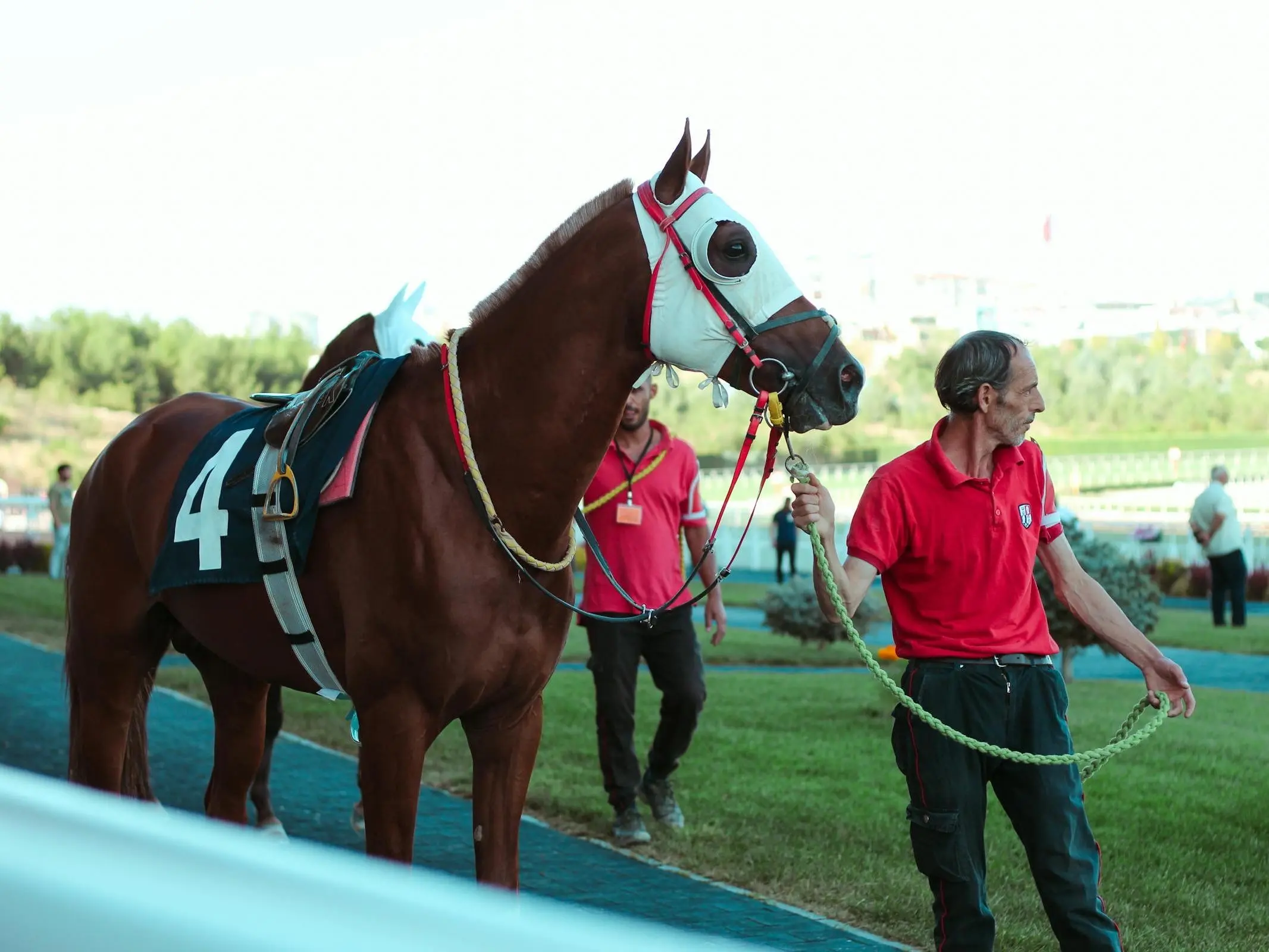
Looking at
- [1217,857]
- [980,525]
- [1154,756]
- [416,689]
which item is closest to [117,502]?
[416,689]

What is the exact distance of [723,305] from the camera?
3145 mm

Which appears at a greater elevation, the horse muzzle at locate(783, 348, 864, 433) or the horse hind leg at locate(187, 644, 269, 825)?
the horse muzzle at locate(783, 348, 864, 433)

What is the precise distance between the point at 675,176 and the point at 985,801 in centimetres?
165

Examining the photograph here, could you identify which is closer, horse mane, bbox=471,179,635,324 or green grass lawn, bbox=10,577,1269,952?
horse mane, bbox=471,179,635,324

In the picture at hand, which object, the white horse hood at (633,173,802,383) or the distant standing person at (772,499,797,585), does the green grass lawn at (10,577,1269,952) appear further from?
the distant standing person at (772,499,797,585)

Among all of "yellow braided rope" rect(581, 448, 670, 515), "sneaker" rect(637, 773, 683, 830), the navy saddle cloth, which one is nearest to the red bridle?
the navy saddle cloth

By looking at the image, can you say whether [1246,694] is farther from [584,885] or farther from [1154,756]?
[584,885]

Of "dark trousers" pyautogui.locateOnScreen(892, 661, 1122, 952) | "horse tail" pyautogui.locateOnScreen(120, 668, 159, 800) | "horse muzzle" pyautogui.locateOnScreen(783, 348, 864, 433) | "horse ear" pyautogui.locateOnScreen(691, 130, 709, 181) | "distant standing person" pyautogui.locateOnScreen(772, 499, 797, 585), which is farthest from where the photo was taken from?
"distant standing person" pyautogui.locateOnScreen(772, 499, 797, 585)

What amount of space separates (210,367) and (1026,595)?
2263 inches

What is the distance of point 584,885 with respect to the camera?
16.3 ft

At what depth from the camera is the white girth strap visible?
3352mm

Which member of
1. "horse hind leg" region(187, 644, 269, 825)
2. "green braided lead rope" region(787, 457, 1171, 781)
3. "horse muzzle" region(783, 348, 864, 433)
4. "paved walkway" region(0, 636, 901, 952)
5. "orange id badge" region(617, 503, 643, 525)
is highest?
"horse muzzle" region(783, 348, 864, 433)

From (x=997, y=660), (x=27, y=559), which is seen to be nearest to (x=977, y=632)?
A: (x=997, y=660)

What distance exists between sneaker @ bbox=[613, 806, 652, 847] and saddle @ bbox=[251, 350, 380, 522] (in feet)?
8.88
